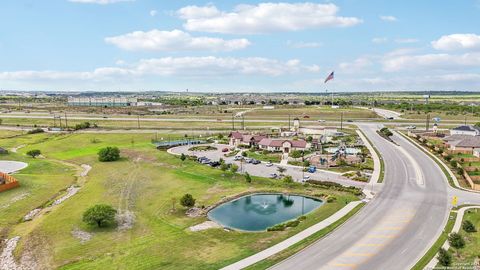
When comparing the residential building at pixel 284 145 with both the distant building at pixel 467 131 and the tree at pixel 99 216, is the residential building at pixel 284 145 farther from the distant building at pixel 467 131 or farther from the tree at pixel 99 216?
the tree at pixel 99 216

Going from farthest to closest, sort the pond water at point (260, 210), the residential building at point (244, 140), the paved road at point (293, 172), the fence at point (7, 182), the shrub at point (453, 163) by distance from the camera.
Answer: the residential building at point (244, 140) → the shrub at point (453, 163) → the paved road at point (293, 172) → the fence at point (7, 182) → the pond water at point (260, 210)

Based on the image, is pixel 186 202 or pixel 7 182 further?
pixel 7 182

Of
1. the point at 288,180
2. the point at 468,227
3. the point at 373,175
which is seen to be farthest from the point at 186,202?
the point at 373,175

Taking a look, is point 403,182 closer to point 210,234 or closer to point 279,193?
point 279,193

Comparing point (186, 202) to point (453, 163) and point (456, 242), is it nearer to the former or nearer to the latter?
point (456, 242)

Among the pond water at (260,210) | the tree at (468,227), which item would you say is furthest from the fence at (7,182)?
the tree at (468,227)

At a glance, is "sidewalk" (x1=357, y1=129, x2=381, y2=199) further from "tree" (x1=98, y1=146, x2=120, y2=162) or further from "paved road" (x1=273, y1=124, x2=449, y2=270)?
"tree" (x1=98, y1=146, x2=120, y2=162)

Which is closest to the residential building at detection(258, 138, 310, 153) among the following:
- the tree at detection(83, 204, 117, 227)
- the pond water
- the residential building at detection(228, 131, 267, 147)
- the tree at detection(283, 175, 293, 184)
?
the residential building at detection(228, 131, 267, 147)
